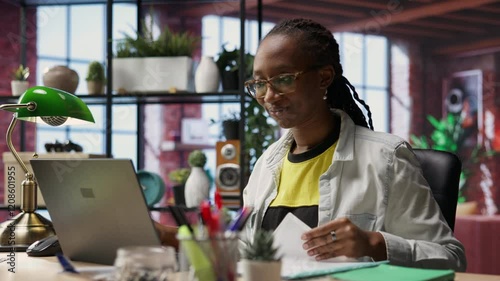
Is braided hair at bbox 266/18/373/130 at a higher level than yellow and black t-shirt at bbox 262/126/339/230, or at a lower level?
higher

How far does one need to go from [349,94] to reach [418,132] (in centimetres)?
673

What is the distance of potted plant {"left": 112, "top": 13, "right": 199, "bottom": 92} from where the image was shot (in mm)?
3553

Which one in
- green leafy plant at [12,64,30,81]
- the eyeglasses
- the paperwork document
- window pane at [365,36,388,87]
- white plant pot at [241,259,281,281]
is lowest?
the paperwork document

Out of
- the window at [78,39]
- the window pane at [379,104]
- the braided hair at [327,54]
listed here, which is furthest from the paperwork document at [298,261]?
the window pane at [379,104]

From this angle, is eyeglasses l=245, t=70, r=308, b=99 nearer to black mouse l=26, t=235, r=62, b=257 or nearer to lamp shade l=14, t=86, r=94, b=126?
lamp shade l=14, t=86, r=94, b=126

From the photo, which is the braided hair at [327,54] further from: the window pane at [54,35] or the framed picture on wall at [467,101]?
the framed picture on wall at [467,101]

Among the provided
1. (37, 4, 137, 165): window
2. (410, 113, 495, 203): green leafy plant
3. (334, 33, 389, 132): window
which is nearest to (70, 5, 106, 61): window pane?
(37, 4, 137, 165): window

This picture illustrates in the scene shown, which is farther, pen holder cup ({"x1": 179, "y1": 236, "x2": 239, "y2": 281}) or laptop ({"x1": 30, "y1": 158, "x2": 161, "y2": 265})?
laptop ({"x1": 30, "y1": 158, "x2": 161, "y2": 265})

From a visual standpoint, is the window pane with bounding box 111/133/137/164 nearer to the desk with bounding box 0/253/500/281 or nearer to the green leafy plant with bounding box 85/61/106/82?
the green leafy plant with bounding box 85/61/106/82

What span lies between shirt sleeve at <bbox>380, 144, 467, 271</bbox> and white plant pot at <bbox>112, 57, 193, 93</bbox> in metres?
1.98

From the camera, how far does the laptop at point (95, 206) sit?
1257 mm

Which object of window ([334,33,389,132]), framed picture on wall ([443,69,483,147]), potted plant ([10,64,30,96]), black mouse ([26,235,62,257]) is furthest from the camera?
framed picture on wall ([443,69,483,147])

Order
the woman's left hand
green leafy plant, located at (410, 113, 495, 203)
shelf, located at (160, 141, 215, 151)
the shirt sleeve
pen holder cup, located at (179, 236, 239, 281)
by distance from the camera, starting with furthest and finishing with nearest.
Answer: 1. green leafy plant, located at (410, 113, 495, 203)
2. shelf, located at (160, 141, 215, 151)
3. the shirt sleeve
4. the woman's left hand
5. pen holder cup, located at (179, 236, 239, 281)

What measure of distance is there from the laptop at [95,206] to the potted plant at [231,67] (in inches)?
83.5
